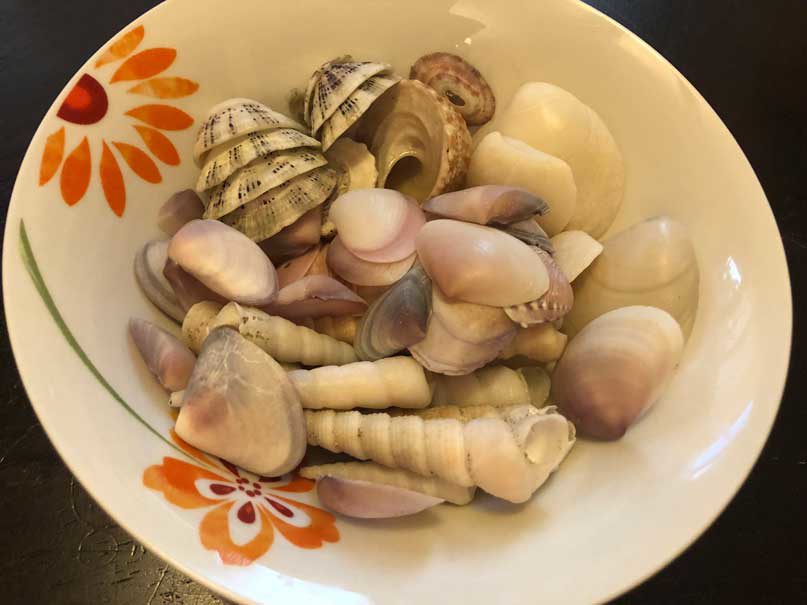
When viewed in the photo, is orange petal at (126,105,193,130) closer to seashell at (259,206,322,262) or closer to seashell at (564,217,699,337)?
seashell at (259,206,322,262)

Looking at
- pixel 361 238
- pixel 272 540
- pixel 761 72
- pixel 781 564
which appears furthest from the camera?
A: pixel 761 72

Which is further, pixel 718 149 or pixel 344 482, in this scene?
pixel 718 149

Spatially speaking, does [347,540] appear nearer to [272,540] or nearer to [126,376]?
[272,540]

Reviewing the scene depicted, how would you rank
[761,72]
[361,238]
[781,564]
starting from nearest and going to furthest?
[361,238] < [781,564] < [761,72]

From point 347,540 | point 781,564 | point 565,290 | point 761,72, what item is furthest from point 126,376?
point 761,72

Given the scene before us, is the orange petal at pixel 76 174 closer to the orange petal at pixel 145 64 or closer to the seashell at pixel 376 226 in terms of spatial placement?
the orange petal at pixel 145 64

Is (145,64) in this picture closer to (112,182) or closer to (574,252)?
(112,182)

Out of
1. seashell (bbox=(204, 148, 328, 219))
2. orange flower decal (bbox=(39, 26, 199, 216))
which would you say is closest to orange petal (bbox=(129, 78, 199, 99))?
orange flower decal (bbox=(39, 26, 199, 216))
